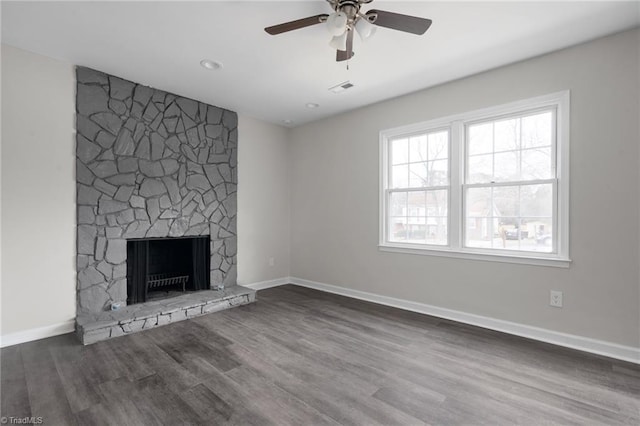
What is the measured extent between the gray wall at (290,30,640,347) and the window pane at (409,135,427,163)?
10.5 inches

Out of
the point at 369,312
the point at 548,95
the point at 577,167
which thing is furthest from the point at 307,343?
the point at 548,95

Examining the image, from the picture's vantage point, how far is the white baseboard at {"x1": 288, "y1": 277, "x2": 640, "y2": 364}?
2508 mm

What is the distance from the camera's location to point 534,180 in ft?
9.69

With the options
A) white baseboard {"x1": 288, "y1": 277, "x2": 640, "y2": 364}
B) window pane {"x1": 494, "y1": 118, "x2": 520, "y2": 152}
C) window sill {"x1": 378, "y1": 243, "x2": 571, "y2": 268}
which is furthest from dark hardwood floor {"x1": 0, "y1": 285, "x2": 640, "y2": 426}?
window pane {"x1": 494, "y1": 118, "x2": 520, "y2": 152}

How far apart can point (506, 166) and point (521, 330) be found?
1656 millimetres

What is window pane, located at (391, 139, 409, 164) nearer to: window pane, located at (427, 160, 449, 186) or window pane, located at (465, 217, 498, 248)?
window pane, located at (427, 160, 449, 186)

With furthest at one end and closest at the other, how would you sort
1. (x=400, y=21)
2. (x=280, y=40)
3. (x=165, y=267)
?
(x=165, y=267) < (x=280, y=40) < (x=400, y=21)

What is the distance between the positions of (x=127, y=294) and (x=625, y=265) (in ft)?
16.3

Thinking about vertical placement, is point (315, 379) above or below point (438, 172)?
below

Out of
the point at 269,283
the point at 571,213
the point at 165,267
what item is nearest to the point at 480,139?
the point at 571,213

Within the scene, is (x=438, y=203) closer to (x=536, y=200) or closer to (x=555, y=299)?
(x=536, y=200)

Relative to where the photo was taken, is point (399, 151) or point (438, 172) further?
point (399, 151)

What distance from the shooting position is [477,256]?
3.27m

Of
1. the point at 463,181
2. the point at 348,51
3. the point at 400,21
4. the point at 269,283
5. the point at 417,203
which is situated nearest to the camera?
the point at 400,21
